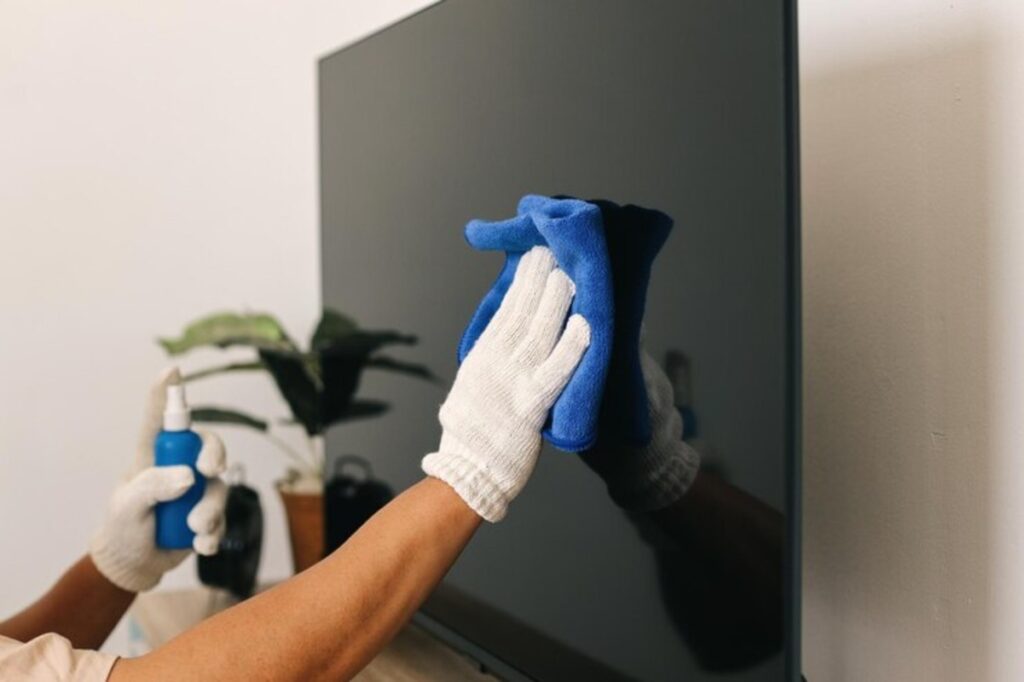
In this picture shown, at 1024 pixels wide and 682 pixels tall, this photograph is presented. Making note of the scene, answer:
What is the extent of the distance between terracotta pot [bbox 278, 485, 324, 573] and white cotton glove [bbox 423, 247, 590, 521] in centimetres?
110

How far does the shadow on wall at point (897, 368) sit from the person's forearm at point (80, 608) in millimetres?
931

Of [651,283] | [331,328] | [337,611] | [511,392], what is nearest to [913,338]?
[651,283]

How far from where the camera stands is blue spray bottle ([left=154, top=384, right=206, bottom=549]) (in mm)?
1602

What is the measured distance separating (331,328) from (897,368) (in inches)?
40.3

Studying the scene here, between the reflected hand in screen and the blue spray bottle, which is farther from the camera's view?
the blue spray bottle

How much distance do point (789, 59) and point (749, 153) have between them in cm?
9

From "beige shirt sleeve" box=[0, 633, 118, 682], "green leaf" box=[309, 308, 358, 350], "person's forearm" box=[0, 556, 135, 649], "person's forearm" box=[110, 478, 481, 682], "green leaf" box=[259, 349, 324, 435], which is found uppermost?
"green leaf" box=[309, 308, 358, 350]

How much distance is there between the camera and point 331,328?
1929 mm

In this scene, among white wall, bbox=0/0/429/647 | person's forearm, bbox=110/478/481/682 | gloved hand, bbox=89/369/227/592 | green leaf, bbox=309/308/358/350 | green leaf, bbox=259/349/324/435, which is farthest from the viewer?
white wall, bbox=0/0/429/647

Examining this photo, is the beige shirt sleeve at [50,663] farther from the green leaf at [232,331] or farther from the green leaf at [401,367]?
the green leaf at [232,331]

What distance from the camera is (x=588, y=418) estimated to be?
39.4 inches

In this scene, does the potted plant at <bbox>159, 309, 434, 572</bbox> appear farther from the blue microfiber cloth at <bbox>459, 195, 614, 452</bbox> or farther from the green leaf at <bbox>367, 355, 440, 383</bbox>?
the blue microfiber cloth at <bbox>459, 195, 614, 452</bbox>

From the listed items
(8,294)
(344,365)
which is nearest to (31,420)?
(8,294)

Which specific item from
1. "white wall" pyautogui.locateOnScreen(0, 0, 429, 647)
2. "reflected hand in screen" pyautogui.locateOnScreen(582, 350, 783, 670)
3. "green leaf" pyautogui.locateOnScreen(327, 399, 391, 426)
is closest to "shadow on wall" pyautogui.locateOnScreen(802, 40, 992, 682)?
"reflected hand in screen" pyautogui.locateOnScreen(582, 350, 783, 670)
